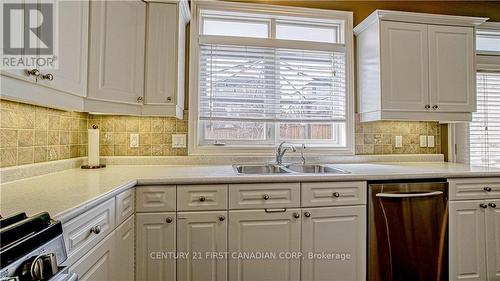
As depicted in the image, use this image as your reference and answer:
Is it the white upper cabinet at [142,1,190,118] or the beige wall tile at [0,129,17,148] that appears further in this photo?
the white upper cabinet at [142,1,190,118]

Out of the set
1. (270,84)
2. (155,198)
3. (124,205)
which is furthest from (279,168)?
(124,205)

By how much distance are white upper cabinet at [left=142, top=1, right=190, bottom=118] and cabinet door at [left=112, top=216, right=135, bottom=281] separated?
2.76ft

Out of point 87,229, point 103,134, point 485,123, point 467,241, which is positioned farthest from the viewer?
point 485,123

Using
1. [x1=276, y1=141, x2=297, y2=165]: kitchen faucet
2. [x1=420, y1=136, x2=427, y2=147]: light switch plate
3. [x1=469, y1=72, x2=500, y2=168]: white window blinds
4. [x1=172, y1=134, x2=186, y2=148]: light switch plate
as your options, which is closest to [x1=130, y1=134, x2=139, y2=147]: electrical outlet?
[x1=172, y1=134, x2=186, y2=148]: light switch plate

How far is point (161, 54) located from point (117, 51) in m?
0.30

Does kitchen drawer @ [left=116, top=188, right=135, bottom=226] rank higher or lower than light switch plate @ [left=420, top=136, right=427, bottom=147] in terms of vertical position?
lower

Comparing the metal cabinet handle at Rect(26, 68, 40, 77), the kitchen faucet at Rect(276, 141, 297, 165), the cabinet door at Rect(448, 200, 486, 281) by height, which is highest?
the metal cabinet handle at Rect(26, 68, 40, 77)

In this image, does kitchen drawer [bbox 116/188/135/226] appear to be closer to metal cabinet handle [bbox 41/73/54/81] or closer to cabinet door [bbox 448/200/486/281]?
metal cabinet handle [bbox 41/73/54/81]

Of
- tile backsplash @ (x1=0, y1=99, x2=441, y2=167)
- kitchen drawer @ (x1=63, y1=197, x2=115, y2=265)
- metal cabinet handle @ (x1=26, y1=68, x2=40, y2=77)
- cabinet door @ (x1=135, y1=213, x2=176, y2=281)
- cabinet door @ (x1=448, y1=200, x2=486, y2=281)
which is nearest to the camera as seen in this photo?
kitchen drawer @ (x1=63, y1=197, x2=115, y2=265)

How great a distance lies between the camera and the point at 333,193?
5.50 feet

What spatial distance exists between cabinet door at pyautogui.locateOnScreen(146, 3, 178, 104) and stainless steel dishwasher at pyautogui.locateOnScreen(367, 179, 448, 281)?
1629mm

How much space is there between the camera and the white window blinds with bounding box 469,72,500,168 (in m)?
2.45

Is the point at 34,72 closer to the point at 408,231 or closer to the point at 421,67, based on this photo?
the point at 408,231

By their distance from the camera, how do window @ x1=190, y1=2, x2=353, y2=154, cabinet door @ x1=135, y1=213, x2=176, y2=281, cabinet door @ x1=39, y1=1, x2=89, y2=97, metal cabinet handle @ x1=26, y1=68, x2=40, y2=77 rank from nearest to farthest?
metal cabinet handle @ x1=26, y1=68, x2=40, y2=77
cabinet door @ x1=39, y1=1, x2=89, y2=97
cabinet door @ x1=135, y1=213, x2=176, y2=281
window @ x1=190, y1=2, x2=353, y2=154
